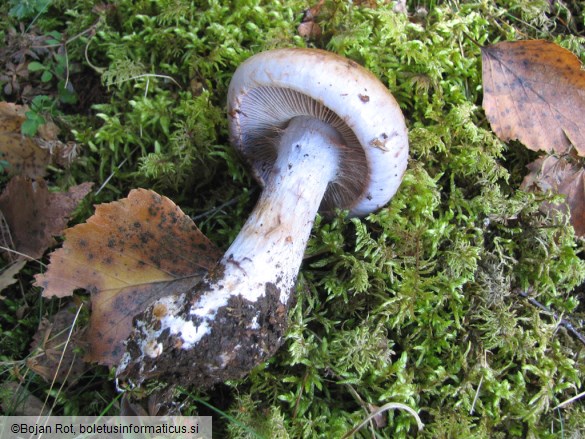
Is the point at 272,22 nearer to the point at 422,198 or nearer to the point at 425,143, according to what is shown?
the point at 425,143

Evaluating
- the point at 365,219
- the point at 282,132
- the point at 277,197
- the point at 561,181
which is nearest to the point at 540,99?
the point at 561,181

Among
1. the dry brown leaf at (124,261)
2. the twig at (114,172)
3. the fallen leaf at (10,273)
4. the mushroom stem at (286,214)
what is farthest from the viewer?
the twig at (114,172)

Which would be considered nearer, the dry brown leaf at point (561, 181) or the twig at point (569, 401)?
the twig at point (569, 401)

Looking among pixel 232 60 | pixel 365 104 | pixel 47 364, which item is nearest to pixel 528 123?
pixel 365 104

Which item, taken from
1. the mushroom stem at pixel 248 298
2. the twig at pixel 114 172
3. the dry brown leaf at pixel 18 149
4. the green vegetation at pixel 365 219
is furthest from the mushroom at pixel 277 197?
the dry brown leaf at pixel 18 149

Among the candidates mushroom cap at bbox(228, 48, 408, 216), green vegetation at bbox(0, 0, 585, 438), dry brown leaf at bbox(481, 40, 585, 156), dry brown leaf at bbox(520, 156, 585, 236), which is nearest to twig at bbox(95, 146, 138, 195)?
green vegetation at bbox(0, 0, 585, 438)

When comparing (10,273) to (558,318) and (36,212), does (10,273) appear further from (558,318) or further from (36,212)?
(558,318)

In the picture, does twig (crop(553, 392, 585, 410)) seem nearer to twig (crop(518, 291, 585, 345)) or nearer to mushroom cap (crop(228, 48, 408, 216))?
twig (crop(518, 291, 585, 345))

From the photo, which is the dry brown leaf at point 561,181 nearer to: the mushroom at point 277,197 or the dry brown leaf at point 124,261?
the mushroom at point 277,197
